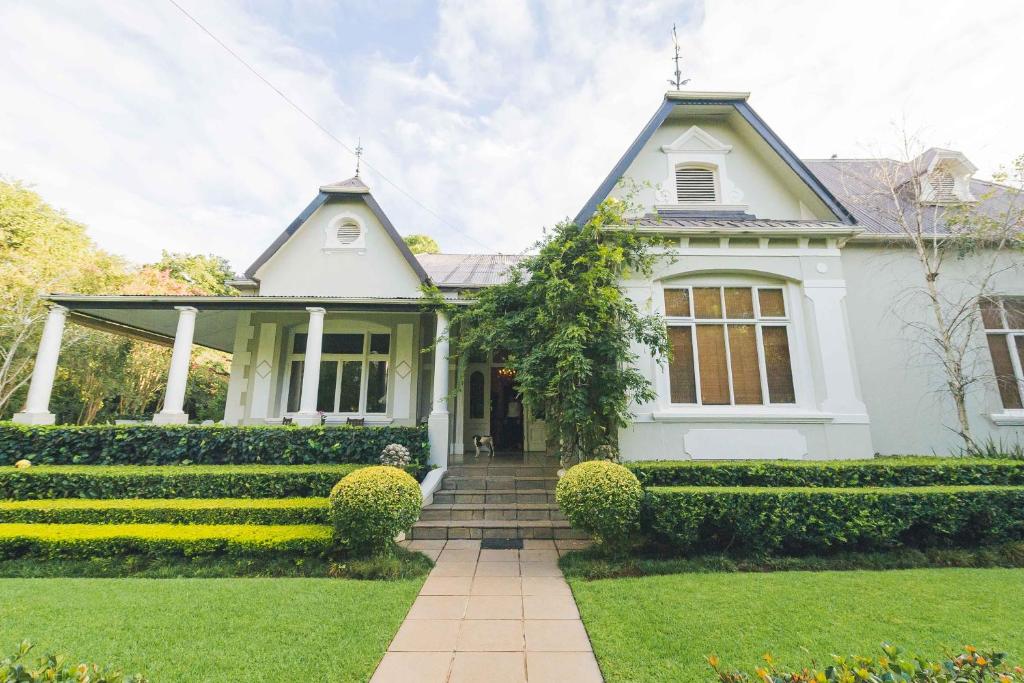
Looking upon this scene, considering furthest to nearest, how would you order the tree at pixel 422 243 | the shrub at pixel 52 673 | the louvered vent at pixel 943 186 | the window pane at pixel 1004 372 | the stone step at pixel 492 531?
the tree at pixel 422 243, the louvered vent at pixel 943 186, the window pane at pixel 1004 372, the stone step at pixel 492 531, the shrub at pixel 52 673

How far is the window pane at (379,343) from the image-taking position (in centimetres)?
1078

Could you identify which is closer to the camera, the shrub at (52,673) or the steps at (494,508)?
the shrub at (52,673)

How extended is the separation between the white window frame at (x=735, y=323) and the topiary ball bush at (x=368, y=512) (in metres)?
4.84

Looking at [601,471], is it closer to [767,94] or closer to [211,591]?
[211,591]

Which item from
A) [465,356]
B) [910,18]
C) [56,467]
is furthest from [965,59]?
[56,467]

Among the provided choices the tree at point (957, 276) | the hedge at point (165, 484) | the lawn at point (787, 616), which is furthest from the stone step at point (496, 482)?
the tree at point (957, 276)

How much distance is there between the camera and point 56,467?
277 inches

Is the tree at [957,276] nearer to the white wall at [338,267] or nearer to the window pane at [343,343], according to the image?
the white wall at [338,267]

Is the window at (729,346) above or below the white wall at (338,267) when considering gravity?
below

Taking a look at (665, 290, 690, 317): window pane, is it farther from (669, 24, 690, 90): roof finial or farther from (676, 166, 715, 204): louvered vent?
(669, 24, 690, 90): roof finial

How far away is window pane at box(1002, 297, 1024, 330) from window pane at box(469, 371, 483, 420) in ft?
37.4

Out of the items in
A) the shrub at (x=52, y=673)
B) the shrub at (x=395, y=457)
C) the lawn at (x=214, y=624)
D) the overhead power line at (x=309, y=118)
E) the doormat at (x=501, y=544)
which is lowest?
the doormat at (x=501, y=544)

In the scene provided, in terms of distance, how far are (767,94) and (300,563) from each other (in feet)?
38.8

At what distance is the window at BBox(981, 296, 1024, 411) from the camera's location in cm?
794
